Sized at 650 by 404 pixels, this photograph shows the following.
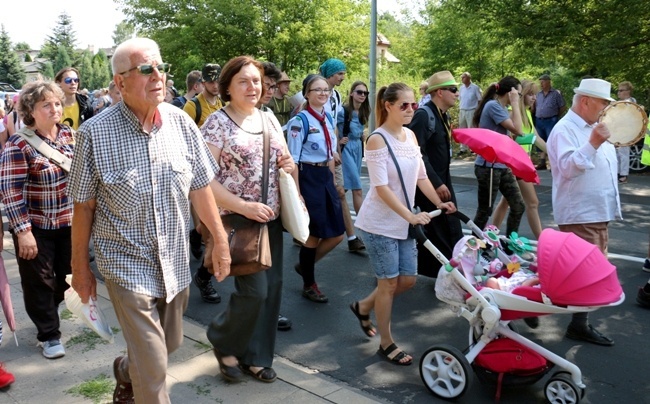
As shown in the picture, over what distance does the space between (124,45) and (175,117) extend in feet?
1.44

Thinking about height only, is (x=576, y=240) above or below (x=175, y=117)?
below

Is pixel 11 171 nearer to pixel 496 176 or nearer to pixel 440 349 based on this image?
pixel 440 349

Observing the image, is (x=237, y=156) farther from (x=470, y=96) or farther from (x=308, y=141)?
(x=470, y=96)

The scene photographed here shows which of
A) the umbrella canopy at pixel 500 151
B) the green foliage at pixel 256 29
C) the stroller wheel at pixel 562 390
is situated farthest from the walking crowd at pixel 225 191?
the green foliage at pixel 256 29

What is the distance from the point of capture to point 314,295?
19.2 feet

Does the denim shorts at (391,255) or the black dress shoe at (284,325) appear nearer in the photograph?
the denim shorts at (391,255)

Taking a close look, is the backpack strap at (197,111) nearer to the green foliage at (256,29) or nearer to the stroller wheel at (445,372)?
the stroller wheel at (445,372)

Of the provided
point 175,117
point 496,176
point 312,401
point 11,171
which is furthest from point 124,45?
point 496,176

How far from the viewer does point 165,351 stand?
3.11 meters

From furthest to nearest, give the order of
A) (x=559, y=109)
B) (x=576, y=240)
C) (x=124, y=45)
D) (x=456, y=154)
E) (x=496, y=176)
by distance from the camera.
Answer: (x=456, y=154)
(x=559, y=109)
(x=496, y=176)
(x=576, y=240)
(x=124, y=45)

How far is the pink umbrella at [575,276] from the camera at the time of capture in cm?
355

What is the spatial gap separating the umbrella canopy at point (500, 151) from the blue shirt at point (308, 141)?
1.30m

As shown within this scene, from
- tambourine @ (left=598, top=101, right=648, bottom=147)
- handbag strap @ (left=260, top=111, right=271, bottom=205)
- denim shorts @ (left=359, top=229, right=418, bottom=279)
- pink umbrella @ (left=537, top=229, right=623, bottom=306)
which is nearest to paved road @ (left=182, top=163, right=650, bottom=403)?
denim shorts @ (left=359, top=229, right=418, bottom=279)

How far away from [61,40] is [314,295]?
331 ft
